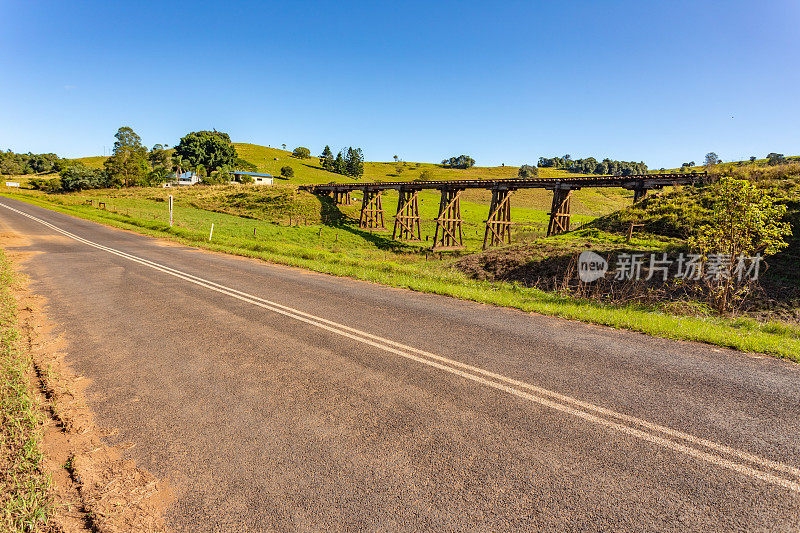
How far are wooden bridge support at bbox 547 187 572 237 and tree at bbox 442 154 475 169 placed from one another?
445 ft

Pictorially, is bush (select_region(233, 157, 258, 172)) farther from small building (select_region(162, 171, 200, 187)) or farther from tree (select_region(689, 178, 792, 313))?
tree (select_region(689, 178, 792, 313))

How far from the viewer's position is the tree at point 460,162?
159 meters

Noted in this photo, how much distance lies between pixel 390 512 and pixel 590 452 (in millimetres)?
1819

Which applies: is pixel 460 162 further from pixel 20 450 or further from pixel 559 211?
pixel 20 450

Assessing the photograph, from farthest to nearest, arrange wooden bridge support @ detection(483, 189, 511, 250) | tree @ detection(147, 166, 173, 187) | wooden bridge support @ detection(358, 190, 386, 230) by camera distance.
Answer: tree @ detection(147, 166, 173, 187), wooden bridge support @ detection(358, 190, 386, 230), wooden bridge support @ detection(483, 189, 511, 250)

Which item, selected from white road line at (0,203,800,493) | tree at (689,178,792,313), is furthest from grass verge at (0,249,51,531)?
tree at (689,178,792,313)

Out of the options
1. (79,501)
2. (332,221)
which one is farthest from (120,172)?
(79,501)

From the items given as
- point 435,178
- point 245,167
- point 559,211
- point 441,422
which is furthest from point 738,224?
point 245,167

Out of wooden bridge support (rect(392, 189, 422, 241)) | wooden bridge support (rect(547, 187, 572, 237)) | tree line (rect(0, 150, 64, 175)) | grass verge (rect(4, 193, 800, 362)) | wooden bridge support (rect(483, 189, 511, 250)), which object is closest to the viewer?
grass verge (rect(4, 193, 800, 362))

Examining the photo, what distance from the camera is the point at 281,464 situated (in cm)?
310

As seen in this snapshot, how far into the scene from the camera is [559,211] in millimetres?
25297

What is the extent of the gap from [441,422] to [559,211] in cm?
2475

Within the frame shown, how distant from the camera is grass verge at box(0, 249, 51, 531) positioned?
8.40 ft

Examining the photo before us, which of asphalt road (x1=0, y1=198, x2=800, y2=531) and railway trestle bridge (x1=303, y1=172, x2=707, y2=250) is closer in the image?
asphalt road (x1=0, y1=198, x2=800, y2=531)
